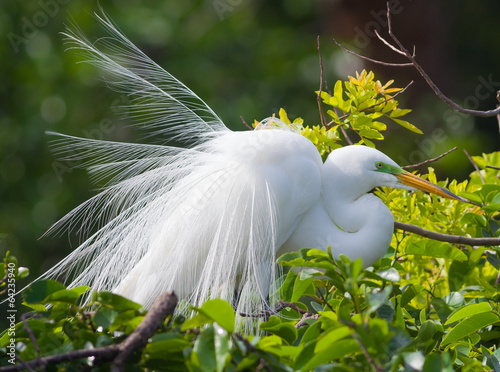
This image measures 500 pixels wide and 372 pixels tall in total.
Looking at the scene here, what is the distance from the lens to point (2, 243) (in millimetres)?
4465

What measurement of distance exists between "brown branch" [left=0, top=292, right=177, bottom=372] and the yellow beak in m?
0.89

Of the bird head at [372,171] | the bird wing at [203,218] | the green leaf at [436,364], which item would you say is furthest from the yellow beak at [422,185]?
the green leaf at [436,364]

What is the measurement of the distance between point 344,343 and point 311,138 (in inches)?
37.7

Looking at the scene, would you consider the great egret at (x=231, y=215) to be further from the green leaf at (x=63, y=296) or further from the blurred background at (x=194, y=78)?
the blurred background at (x=194, y=78)

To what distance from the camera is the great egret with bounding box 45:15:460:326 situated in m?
1.50

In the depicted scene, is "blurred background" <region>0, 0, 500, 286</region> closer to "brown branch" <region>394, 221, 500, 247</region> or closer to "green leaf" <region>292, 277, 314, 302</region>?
"brown branch" <region>394, 221, 500, 247</region>

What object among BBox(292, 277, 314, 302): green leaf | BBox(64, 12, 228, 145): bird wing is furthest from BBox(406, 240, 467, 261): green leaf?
BBox(64, 12, 228, 145): bird wing

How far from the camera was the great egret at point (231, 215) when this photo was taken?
1505 millimetres

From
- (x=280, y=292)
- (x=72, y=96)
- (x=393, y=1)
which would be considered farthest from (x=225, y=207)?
(x=72, y=96)

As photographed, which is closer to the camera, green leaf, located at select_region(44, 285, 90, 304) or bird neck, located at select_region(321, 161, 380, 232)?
green leaf, located at select_region(44, 285, 90, 304)

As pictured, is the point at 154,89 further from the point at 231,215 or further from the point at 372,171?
the point at 372,171

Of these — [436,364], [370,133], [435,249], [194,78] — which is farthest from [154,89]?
[194,78]

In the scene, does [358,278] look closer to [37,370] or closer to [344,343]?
[344,343]

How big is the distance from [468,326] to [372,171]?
0.56 metres
